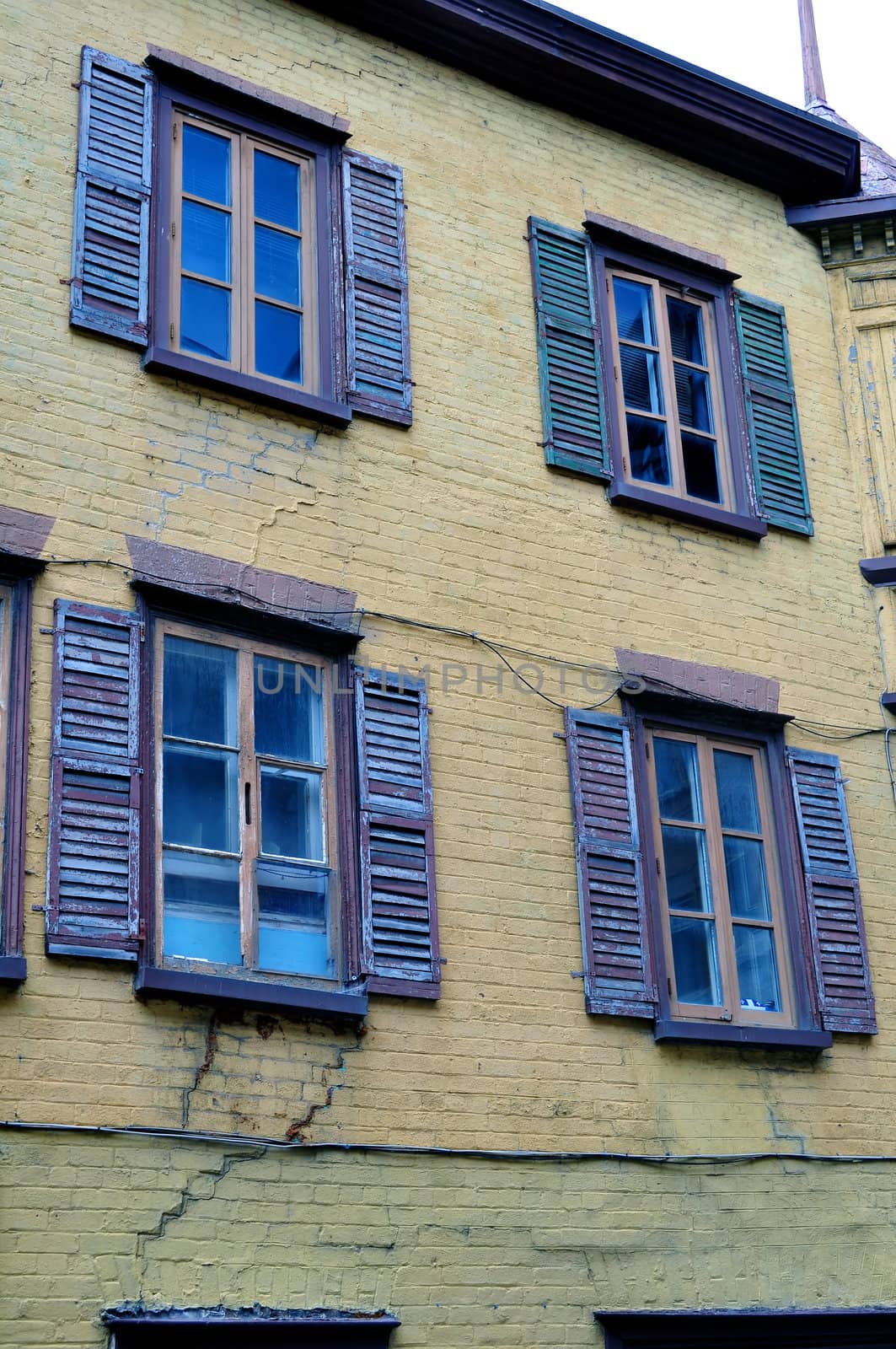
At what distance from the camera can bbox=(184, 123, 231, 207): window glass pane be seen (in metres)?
9.82

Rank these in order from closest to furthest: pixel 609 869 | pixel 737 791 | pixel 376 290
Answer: pixel 609 869, pixel 376 290, pixel 737 791

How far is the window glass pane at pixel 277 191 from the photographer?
395 inches

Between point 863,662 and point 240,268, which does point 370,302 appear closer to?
point 240,268

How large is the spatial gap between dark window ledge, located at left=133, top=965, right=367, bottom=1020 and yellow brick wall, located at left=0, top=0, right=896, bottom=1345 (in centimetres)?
11

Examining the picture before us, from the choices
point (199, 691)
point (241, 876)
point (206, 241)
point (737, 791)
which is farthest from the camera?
point (737, 791)

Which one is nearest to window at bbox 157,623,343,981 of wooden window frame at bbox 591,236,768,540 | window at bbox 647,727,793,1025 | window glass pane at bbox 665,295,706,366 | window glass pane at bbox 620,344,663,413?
window at bbox 647,727,793,1025

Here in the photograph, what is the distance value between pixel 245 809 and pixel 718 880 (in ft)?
9.53

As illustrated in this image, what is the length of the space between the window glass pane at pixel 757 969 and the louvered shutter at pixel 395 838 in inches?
81.3

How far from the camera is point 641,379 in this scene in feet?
36.4

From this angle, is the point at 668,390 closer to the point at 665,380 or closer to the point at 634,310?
the point at 665,380

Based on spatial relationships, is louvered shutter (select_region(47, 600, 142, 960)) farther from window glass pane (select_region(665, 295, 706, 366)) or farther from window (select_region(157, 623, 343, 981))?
window glass pane (select_region(665, 295, 706, 366))

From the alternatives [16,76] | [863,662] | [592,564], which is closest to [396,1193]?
[592,564]

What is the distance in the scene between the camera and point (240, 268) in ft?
31.9

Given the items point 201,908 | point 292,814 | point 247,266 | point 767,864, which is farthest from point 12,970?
point 767,864
